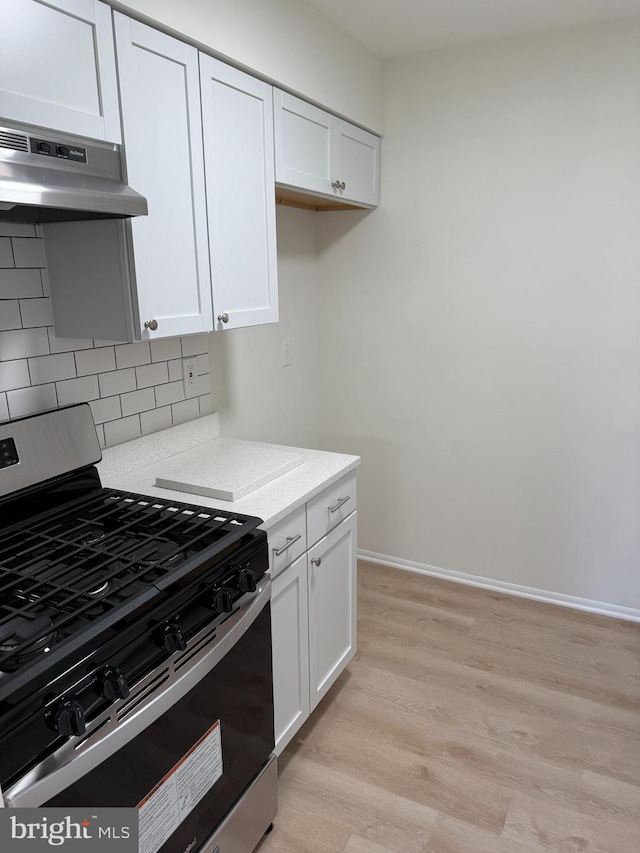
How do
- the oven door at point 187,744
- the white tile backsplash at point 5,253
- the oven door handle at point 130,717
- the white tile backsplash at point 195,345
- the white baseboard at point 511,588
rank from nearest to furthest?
the oven door handle at point 130,717, the oven door at point 187,744, the white tile backsplash at point 5,253, the white tile backsplash at point 195,345, the white baseboard at point 511,588

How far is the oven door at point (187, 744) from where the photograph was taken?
45.0 inches

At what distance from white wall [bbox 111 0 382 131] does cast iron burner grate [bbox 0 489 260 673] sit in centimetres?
124

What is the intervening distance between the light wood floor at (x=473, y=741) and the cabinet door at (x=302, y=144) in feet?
6.16

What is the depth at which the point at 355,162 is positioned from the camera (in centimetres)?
273

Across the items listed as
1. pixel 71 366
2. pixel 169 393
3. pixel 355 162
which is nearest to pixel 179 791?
pixel 71 366

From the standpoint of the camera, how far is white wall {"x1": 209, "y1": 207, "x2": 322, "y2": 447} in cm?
258

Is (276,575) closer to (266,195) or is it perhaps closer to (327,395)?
(266,195)

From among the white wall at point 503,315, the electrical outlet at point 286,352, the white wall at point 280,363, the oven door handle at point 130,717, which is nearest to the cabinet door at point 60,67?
the white wall at point 280,363

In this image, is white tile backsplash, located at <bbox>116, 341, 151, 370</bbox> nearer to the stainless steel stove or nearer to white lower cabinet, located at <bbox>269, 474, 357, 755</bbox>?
the stainless steel stove

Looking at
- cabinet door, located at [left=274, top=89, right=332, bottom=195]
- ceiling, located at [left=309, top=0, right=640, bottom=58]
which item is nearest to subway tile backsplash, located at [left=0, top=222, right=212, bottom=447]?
cabinet door, located at [left=274, top=89, right=332, bottom=195]

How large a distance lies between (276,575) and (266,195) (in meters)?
1.22

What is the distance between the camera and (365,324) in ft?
10.5

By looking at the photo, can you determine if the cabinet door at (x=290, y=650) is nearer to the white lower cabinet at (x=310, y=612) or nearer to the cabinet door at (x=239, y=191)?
the white lower cabinet at (x=310, y=612)

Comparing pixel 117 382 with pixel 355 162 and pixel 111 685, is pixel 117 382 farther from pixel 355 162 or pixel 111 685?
pixel 355 162
